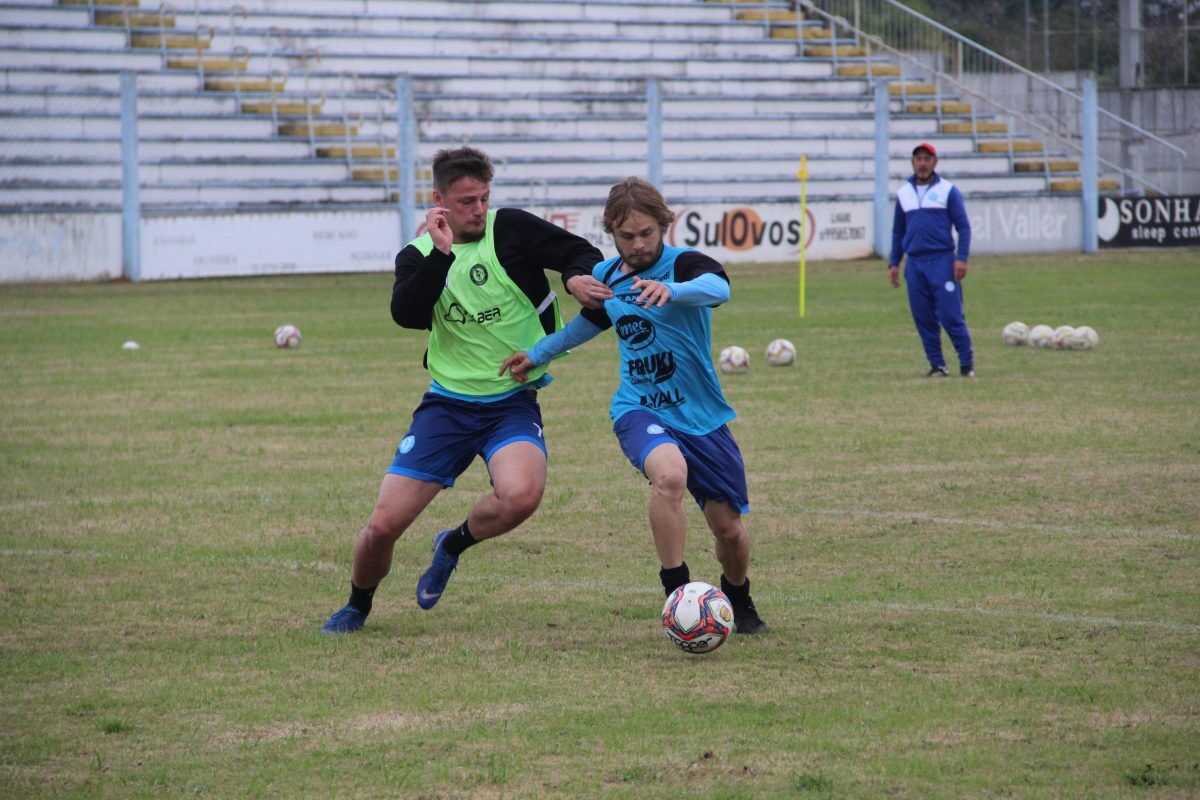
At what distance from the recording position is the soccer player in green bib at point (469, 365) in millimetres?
6219

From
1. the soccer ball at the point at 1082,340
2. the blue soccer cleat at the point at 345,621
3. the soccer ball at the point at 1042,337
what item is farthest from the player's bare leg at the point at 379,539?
the soccer ball at the point at 1042,337

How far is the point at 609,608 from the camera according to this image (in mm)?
6652

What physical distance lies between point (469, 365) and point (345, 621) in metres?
1.13

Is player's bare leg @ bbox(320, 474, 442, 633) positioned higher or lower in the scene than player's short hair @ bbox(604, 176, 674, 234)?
lower

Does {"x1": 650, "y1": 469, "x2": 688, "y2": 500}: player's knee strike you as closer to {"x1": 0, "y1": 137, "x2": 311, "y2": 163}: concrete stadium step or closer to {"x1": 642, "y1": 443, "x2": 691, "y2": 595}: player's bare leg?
{"x1": 642, "y1": 443, "x2": 691, "y2": 595}: player's bare leg

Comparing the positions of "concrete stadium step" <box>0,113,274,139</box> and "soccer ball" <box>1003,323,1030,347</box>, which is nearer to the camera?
"soccer ball" <box>1003,323,1030,347</box>

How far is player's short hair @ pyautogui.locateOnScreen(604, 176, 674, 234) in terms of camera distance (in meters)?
5.89

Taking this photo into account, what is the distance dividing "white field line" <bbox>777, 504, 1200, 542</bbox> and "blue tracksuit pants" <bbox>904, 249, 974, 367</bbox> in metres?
5.80

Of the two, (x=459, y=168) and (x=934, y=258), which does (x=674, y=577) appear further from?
(x=934, y=258)

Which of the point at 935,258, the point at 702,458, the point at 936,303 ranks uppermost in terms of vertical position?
the point at 935,258

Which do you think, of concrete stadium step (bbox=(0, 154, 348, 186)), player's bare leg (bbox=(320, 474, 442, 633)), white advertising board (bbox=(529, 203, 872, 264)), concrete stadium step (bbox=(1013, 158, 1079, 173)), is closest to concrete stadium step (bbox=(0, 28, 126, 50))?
concrete stadium step (bbox=(0, 154, 348, 186))

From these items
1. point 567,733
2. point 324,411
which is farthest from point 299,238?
point 567,733

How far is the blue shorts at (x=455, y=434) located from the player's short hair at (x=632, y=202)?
94 cm

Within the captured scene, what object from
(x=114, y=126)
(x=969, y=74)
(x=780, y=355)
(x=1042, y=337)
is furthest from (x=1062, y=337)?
(x=969, y=74)
